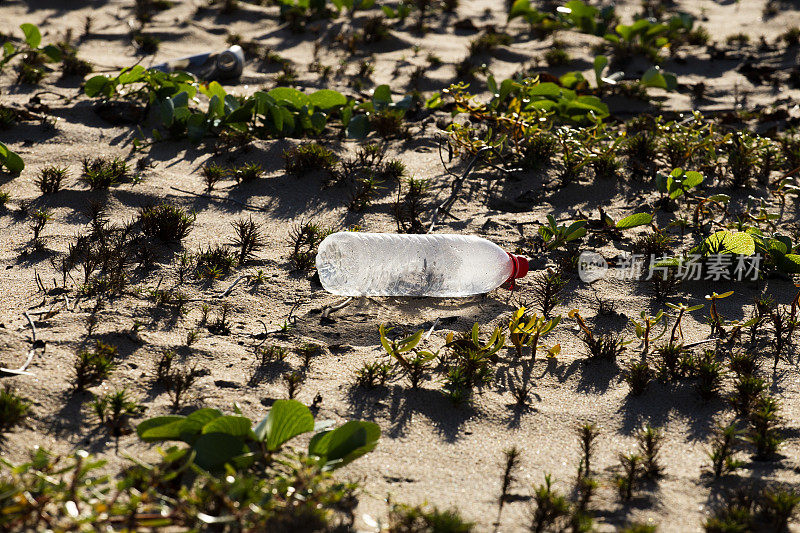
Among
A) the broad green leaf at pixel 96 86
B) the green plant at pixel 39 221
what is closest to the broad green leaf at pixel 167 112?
the broad green leaf at pixel 96 86

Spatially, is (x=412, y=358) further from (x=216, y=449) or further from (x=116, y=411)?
(x=116, y=411)

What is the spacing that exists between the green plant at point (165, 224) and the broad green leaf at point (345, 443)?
5.51 ft

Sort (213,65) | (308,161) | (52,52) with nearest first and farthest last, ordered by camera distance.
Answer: (308,161) → (52,52) → (213,65)

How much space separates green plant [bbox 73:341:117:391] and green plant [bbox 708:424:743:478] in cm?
212

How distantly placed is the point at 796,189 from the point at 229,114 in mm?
3565

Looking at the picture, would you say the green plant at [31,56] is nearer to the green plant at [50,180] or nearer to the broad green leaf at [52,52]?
the broad green leaf at [52,52]

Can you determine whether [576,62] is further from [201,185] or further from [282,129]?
[201,185]

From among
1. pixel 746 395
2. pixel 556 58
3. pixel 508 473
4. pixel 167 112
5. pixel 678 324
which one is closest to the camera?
pixel 508 473

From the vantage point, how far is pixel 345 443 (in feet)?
7.32

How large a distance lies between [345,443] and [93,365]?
999 mm

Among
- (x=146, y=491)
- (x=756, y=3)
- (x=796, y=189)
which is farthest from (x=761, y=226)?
(x=756, y=3)

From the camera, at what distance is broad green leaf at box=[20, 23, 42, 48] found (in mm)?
5367

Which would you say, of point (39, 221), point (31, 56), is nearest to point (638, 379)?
point (39, 221)

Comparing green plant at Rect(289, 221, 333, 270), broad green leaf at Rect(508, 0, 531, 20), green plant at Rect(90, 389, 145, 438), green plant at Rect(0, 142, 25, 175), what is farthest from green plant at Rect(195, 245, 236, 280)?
broad green leaf at Rect(508, 0, 531, 20)
